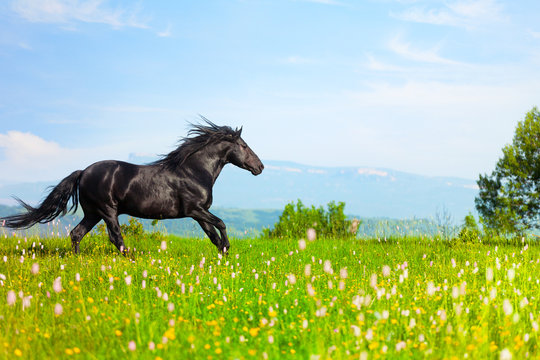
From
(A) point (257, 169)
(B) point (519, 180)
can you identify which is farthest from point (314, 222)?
(B) point (519, 180)

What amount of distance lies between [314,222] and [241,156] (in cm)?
659

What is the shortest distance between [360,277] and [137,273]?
12.5 ft

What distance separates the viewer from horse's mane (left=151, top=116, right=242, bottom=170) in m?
9.87

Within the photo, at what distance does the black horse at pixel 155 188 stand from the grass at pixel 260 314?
0.99 metres

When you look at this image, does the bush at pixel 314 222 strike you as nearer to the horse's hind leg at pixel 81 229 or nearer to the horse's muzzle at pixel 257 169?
the horse's muzzle at pixel 257 169

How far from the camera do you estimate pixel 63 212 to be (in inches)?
399

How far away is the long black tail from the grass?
111 centimetres

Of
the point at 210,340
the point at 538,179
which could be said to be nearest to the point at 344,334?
the point at 210,340

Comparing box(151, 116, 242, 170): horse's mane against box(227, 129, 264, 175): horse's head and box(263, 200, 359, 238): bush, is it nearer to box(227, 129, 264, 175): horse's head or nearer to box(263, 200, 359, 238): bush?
box(227, 129, 264, 175): horse's head

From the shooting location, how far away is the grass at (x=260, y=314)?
445cm

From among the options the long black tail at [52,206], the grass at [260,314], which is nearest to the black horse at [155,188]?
the long black tail at [52,206]

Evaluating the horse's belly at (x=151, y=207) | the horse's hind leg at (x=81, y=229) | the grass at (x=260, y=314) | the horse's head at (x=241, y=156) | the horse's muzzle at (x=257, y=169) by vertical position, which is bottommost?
the grass at (x=260, y=314)

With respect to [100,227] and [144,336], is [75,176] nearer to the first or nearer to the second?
[100,227]

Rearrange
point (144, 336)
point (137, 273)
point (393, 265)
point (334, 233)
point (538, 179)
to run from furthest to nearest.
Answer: point (538, 179) → point (334, 233) → point (393, 265) → point (137, 273) → point (144, 336)
